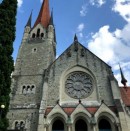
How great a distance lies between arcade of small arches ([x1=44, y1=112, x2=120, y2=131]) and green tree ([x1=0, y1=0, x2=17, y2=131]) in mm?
6415

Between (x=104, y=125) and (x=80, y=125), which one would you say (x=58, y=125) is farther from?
(x=104, y=125)

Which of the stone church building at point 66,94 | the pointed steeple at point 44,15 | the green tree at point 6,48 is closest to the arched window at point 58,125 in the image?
the stone church building at point 66,94

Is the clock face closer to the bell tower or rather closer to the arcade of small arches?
the arcade of small arches

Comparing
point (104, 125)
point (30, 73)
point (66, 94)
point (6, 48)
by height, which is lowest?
point (104, 125)

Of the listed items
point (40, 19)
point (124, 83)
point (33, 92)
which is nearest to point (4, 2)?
point (33, 92)

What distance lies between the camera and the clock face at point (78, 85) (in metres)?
23.9

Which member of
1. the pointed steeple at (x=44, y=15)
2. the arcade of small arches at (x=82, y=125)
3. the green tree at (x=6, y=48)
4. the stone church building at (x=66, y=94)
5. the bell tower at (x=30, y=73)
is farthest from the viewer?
the pointed steeple at (x=44, y=15)

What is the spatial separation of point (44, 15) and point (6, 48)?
2145 cm

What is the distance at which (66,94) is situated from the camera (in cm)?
2389

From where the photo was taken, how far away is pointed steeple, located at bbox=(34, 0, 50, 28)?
1381 inches

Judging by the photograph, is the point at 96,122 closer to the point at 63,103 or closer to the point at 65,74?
the point at 63,103

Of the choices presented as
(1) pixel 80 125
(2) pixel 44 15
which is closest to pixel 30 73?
(1) pixel 80 125

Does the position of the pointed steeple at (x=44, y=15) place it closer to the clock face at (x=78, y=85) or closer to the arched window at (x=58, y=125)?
the clock face at (x=78, y=85)

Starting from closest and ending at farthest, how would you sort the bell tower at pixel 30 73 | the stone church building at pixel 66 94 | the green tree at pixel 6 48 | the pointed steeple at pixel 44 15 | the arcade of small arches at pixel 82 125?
1. the green tree at pixel 6 48
2. the arcade of small arches at pixel 82 125
3. the stone church building at pixel 66 94
4. the bell tower at pixel 30 73
5. the pointed steeple at pixel 44 15
